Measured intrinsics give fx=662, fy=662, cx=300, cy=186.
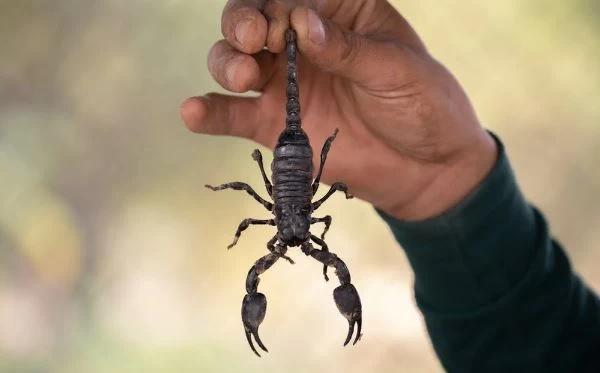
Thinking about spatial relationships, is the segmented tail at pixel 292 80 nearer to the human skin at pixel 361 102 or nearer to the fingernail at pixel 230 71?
the human skin at pixel 361 102

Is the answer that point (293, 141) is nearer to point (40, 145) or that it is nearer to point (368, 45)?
point (368, 45)

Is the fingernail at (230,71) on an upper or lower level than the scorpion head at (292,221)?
upper

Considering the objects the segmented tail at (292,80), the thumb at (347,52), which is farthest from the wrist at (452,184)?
the segmented tail at (292,80)

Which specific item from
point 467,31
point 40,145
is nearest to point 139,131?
point 40,145

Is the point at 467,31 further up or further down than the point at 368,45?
further up

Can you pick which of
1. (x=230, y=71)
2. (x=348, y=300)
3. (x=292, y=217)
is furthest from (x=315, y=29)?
(x=348, y=300)

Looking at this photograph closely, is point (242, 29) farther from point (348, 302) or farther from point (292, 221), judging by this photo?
point (348, 302)
